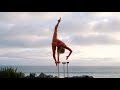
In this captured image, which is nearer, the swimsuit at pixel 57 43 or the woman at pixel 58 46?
the woman at pixel 58 46

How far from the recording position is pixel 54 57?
5.50m

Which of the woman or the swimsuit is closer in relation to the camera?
the woman
